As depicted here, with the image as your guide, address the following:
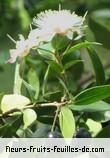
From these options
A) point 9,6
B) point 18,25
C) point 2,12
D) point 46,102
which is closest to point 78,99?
point 46,102

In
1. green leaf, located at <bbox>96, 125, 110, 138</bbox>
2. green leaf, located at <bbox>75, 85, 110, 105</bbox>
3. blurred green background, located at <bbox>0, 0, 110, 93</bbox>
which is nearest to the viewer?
green leaf, located at <bbox>75, 85, 110, 105</bbox>

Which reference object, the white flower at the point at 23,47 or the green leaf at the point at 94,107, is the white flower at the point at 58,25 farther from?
the green leaf at the point at 94,107

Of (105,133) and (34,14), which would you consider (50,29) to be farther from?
(34,14)

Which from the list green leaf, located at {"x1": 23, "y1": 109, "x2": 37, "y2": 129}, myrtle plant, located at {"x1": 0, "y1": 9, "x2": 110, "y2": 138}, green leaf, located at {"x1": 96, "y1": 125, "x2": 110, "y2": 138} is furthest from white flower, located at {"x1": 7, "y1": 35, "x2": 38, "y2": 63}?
green leaf, located at {"x1": 96, "y1": 125, "x2": 110, "y2": 138}

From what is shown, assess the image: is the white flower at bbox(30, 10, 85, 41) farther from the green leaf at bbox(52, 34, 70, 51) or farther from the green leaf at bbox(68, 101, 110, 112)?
the green leaf at bbox(68, 101, 110, 112)

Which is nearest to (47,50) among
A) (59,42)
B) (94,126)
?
(59,42)
